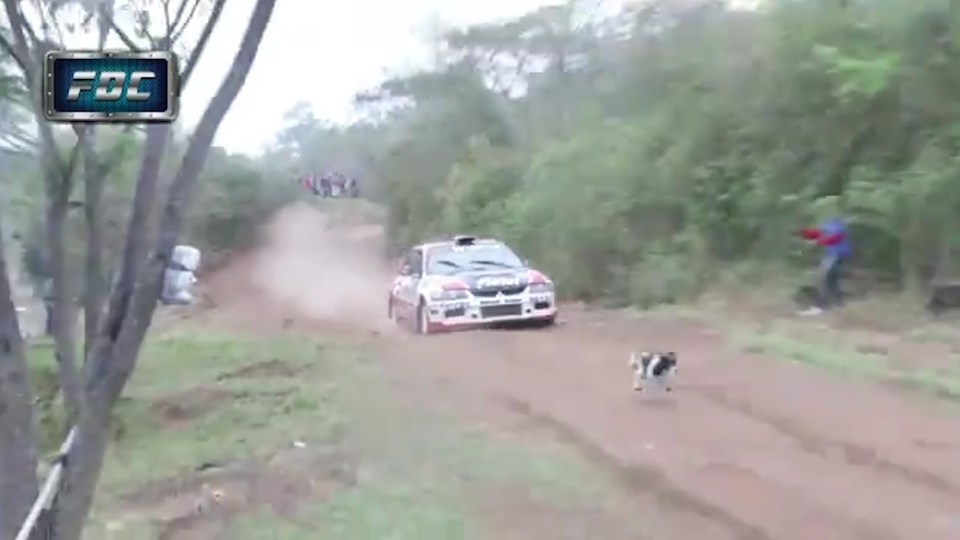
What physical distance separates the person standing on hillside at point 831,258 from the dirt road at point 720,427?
67.6 inches

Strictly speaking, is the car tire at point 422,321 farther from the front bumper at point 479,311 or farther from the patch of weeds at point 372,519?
the patch of weeds at point 372,519

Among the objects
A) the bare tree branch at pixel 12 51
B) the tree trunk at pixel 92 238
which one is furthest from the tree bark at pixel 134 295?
the bare tree branch at pixel 12 51

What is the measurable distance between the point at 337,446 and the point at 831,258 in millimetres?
8719

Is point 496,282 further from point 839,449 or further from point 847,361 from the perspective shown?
point 839,449

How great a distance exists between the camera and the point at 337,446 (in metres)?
→ 10.2

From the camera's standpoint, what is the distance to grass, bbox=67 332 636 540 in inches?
312

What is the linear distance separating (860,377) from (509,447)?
3.93 meters

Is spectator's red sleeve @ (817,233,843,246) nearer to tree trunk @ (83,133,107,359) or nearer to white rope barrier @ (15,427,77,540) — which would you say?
tree trunk @ (83,133,107,359)

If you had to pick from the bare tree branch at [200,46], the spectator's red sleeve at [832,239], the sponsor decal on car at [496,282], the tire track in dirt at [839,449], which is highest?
the bare tree branch at [200,46]

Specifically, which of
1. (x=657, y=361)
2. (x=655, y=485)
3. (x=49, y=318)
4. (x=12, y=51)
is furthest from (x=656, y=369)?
(x=12, y=51)

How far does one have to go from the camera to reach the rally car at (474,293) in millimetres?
17844

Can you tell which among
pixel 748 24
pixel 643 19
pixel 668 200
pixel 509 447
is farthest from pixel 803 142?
pixel 509 447

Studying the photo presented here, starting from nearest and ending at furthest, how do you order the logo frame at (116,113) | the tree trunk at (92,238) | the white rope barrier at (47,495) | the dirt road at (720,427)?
the logo frame at (116,113)
the white rope barrier at (47,495)
the tree trunk at (92,238)
the dirt road at (720,427)

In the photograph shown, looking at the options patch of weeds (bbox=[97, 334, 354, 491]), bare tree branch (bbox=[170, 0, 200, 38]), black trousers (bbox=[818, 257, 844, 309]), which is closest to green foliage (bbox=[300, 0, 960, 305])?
black trousers (bbox=[818, 257, 844, 309])
